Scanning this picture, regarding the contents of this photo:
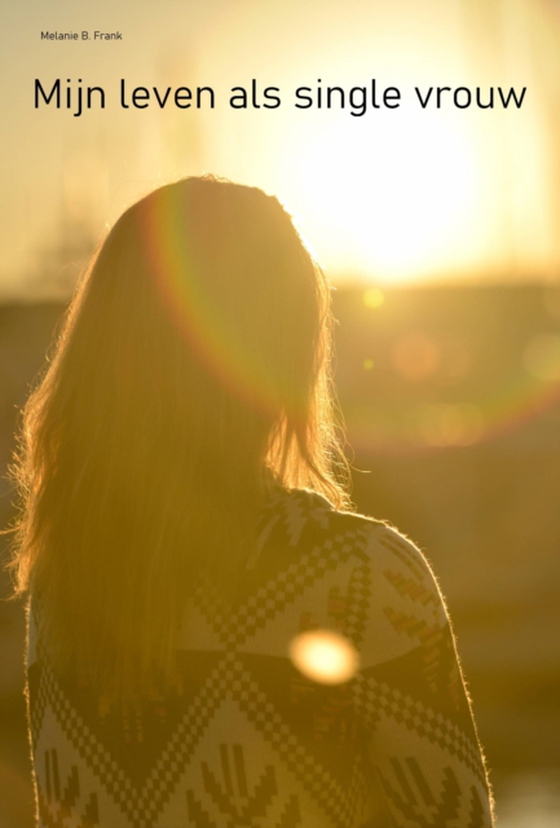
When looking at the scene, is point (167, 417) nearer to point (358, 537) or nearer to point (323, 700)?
point (358, 537)

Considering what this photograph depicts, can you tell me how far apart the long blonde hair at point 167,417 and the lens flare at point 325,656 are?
5.1 inches

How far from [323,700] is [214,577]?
22cm

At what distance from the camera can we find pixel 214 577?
1.70 metres

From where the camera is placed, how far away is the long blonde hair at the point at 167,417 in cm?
172

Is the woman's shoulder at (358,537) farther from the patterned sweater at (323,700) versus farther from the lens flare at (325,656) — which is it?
the lens flare at (325,656)

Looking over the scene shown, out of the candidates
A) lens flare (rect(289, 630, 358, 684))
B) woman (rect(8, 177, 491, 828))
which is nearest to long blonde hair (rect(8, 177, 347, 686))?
woman (rect(8, 177, 491, 828))

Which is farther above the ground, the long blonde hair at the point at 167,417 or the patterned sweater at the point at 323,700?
the long blonde hair at the point at 167,417

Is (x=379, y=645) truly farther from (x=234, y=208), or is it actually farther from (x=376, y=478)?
(x=376, y=478)

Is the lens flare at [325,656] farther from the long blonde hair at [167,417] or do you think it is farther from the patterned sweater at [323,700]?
the long blonde hair at [167,417]

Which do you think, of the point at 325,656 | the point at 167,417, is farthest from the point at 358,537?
the point at 167,417

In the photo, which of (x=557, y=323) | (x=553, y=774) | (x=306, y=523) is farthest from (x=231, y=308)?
(x=557, y=323)

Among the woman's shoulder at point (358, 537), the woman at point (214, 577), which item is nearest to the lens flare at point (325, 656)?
the woman at point (214, 577)

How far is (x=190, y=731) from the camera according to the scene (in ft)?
5.60

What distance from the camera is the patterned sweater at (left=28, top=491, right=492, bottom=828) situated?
1634mm
